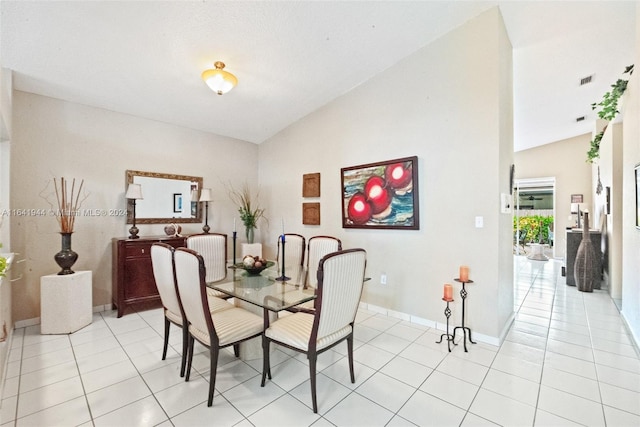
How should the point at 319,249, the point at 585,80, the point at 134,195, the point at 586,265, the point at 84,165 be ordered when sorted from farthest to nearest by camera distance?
the point at 586,265 → the point at 585,80 → the point at 134,195 → the point at 84,165 → the point at 319,249

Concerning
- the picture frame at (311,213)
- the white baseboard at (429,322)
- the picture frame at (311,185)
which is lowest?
the white baseboard at (429,322)

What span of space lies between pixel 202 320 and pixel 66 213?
8.88ft

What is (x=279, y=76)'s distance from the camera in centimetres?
336

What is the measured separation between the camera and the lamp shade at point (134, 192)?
3574 mm

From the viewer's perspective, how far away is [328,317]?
5.95ft

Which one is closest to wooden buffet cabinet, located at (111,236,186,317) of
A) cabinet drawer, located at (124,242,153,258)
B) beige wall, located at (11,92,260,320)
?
cabinet drawer, located at (124,242,153,258)

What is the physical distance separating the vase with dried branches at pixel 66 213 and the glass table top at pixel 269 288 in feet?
5.96

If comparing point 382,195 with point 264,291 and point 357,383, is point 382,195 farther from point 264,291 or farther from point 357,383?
point 357,383

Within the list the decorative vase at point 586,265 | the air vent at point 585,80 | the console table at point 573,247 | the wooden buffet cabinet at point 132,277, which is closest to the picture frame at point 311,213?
the wooden buffet cabinet at point 132,277

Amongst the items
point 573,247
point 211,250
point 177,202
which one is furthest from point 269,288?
point 573,247

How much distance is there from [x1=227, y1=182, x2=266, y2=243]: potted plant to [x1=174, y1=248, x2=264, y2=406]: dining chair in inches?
104

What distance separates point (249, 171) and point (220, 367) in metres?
3.57

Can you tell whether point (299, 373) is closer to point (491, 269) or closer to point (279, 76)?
point (491, 269)

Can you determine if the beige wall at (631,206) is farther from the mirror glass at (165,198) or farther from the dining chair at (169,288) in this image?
the mirror glass at (165,198)
